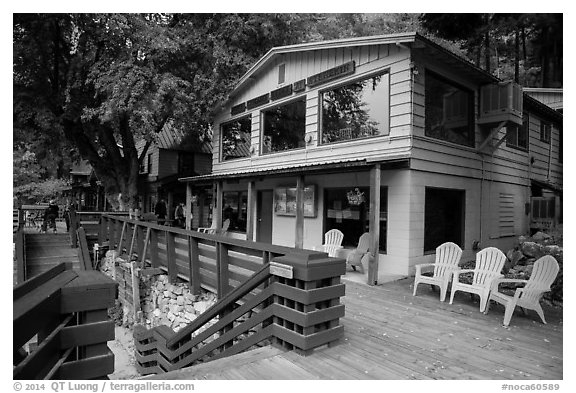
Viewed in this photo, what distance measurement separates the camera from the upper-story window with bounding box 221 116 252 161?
11.5m

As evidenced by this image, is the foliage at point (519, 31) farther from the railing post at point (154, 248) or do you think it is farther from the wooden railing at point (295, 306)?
the railing post at point (154, 248)

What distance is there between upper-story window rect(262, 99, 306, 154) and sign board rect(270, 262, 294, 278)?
646 cm

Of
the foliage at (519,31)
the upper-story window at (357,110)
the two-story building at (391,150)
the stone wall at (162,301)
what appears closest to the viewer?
the foliage at (519,31)

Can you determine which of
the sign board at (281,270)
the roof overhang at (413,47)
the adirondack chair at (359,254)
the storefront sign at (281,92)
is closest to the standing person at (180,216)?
the storefront sign at (281,92)

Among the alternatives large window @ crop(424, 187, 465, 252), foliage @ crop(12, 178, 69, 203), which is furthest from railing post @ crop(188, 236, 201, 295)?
foliage @ crop(12, 178, 69, 203)

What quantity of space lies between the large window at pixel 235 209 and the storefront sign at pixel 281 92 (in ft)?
10.5

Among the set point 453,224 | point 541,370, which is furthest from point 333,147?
point 541,370

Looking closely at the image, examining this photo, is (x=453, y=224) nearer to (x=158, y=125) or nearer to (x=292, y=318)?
(x=292, y=318)

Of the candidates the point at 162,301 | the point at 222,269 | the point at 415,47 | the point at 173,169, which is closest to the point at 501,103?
the point at 415,47

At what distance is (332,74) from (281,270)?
645 cm

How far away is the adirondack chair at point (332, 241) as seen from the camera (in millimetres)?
7747

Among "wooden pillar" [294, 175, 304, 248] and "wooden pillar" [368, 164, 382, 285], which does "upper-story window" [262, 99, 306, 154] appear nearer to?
"wooden pillar" [294, 175, 304, 248]

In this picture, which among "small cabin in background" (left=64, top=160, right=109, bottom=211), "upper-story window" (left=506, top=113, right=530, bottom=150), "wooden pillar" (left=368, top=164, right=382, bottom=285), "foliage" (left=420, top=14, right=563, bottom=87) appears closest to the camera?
"foliage" (left=420, top=14, right=563, bottom=87)

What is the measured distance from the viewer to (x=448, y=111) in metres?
7.99
